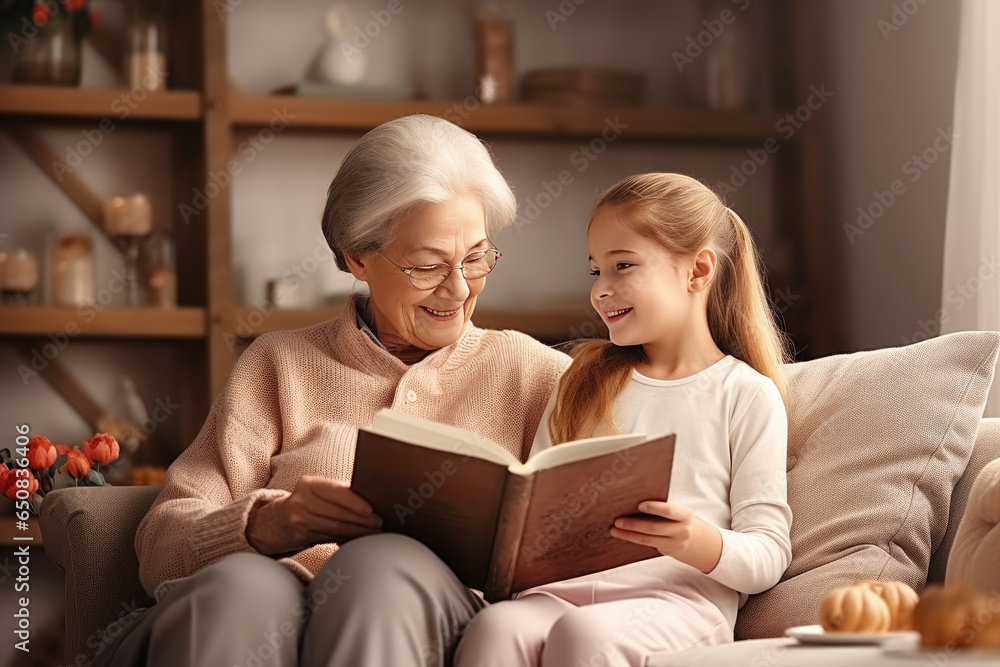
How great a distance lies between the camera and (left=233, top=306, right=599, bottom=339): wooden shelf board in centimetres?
338

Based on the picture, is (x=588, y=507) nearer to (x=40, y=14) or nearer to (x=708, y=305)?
(x=708, y=305)

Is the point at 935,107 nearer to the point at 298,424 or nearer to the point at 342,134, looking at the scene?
the point at 342,134

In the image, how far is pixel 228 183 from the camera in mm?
3367

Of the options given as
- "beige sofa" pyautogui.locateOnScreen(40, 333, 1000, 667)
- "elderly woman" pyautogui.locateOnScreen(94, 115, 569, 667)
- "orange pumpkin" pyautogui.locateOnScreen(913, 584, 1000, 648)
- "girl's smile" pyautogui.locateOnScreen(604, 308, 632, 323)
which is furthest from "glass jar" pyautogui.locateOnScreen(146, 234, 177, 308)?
"orange pumpkin" pyautogui.locateOnScreen(913, 584, 1000, 648)

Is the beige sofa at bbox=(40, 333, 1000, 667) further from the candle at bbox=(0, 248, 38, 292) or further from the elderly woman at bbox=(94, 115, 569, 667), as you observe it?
the candle at bbox=(0, 248, 38, 292)

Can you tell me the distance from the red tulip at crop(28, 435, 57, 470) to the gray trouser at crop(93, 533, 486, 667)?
2.93 ft

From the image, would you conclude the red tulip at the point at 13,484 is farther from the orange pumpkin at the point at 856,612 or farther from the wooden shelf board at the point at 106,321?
the orange pumpkin at the point at 856,612

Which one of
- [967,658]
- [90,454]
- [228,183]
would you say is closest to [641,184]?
[967,658]

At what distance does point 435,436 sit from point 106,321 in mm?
2376

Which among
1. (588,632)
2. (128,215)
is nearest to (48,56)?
(128,215)

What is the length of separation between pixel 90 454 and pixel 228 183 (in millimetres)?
1453

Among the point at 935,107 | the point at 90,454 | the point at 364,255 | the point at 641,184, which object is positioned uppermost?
the point at 935,107

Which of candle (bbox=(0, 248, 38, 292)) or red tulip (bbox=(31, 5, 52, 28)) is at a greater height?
red tulip (bbox=(31, 5, 52, 28))

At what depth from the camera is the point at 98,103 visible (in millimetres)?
3330
